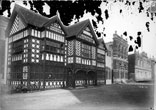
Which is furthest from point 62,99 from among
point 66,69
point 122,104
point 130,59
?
point 130,59

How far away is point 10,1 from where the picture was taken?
89.3 inches

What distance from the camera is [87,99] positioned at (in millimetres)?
2727

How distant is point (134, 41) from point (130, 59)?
437mm

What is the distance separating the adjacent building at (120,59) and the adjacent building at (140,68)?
0.15m

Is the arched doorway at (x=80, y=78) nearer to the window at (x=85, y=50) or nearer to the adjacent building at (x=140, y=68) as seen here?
the window at (x=85, y=50)

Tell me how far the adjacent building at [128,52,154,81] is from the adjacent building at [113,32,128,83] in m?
0.15

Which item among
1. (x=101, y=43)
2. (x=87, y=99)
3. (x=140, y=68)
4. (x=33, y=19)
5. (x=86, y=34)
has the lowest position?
(x=87, y=99)

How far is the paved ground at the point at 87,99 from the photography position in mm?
2250

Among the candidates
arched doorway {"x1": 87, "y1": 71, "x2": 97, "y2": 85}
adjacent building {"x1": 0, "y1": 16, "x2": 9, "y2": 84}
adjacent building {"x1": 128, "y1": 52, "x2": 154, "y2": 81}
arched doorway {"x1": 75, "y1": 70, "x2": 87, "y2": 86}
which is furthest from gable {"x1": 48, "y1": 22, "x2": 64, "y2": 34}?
adjacent building {"x1": 128, "y1": 52, "x2": 154, "y2": 81}

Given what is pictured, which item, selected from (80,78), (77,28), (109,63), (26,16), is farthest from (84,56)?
(26,16)

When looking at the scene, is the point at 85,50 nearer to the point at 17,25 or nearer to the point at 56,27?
the point at 56,27

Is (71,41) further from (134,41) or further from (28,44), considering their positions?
(134,41)

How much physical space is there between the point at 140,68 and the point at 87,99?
1474mm

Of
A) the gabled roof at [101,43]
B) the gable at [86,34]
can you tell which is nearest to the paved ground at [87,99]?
the gabled roof at [101,43]
